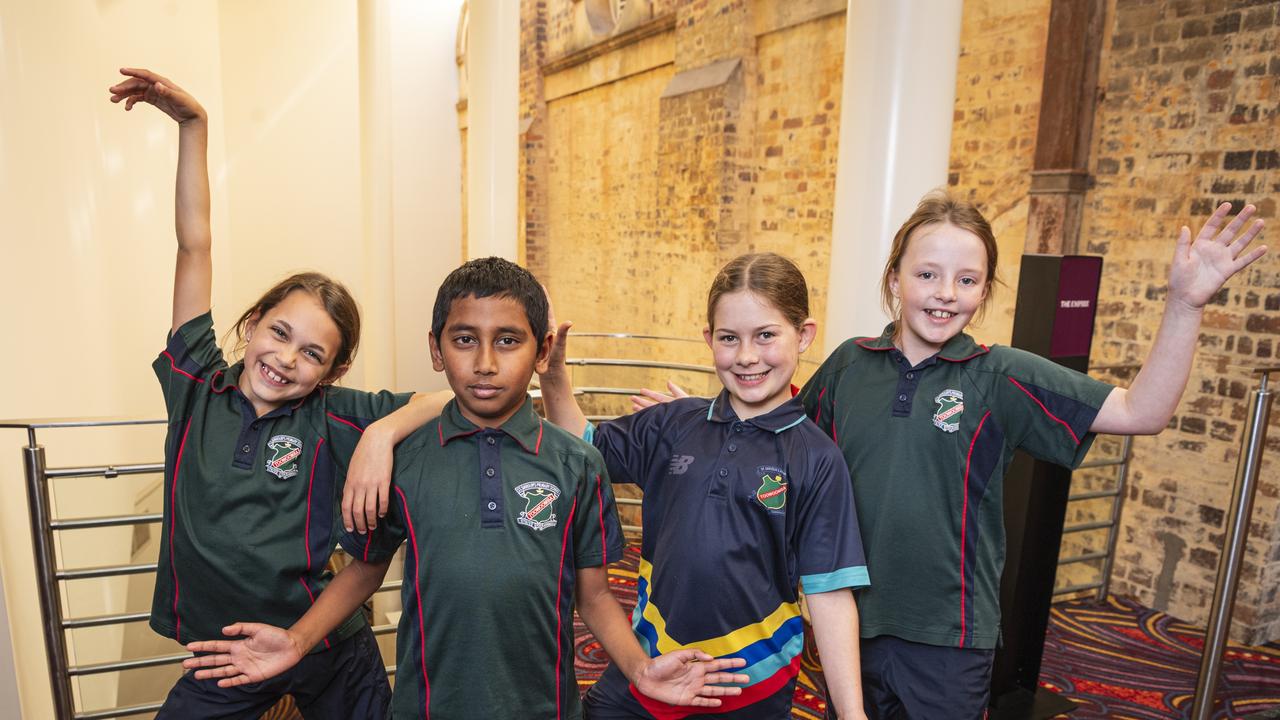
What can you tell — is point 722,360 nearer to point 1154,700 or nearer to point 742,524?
point 742,524

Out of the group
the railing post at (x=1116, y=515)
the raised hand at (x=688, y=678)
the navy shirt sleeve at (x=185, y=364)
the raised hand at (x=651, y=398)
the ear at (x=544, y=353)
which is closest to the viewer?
the raised hand at (x=688, y=678)

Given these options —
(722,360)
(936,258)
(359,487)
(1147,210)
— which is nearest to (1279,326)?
(1147,210)

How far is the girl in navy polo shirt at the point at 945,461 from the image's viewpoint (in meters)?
1.89

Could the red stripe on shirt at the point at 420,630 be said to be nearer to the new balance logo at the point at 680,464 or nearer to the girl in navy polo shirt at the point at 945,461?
the new balance logo at the point at 680,464

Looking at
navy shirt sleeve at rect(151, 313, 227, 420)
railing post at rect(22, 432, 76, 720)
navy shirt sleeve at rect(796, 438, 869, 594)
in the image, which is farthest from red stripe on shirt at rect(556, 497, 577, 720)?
railing post at rect(22, 432, 76, 720)

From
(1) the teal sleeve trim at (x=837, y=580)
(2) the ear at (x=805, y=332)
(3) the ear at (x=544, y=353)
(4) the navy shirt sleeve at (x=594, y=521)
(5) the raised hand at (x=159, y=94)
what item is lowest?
(1) the teal sleeve trim at (x=837, y=580)

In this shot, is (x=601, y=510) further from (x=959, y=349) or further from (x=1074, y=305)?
(x=1074, y=305)

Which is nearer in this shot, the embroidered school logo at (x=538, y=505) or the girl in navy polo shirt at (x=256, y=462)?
the embroidered school logo at (x=538, y=505)

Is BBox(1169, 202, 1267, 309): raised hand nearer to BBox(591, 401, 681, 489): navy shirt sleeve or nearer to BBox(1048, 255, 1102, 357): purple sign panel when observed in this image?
BBox(591, 401, 681, 489): navy shirt sleeve

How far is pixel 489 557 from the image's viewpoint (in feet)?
5.31

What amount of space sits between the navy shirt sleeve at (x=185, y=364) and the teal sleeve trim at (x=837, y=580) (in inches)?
58.2

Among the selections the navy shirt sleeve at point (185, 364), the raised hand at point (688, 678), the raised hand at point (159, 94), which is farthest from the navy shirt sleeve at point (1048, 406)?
the raised hand at point (159, 94)

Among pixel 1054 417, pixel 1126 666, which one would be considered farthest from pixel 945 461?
pixel 1126 666

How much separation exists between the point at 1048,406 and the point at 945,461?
258 mm
